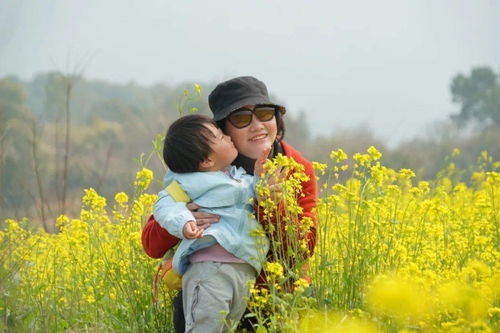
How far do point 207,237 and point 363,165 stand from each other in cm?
80

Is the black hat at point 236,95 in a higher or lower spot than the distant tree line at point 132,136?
higher

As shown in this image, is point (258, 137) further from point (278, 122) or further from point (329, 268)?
point (329, 268)

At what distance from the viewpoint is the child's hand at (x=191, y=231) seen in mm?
3062

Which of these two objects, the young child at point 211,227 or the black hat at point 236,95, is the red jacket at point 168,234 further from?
the black hat at point 236,95

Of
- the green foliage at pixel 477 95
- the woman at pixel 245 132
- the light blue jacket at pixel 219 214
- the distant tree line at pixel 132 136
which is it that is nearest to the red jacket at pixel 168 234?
the woman at pixel 245 132

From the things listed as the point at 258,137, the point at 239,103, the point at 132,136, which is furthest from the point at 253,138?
the point at 132,136

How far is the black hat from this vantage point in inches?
140

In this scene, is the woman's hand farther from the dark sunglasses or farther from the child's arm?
the dark sunglasses

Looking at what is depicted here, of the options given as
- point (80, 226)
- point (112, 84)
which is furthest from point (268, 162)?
point (112, 84)

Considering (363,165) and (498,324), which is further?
(363,165)

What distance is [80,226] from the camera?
4125mm

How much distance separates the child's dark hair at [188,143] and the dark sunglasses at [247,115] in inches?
8.8

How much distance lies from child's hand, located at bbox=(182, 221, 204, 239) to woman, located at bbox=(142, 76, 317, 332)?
384mm

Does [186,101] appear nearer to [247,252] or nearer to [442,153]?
[247,252]
